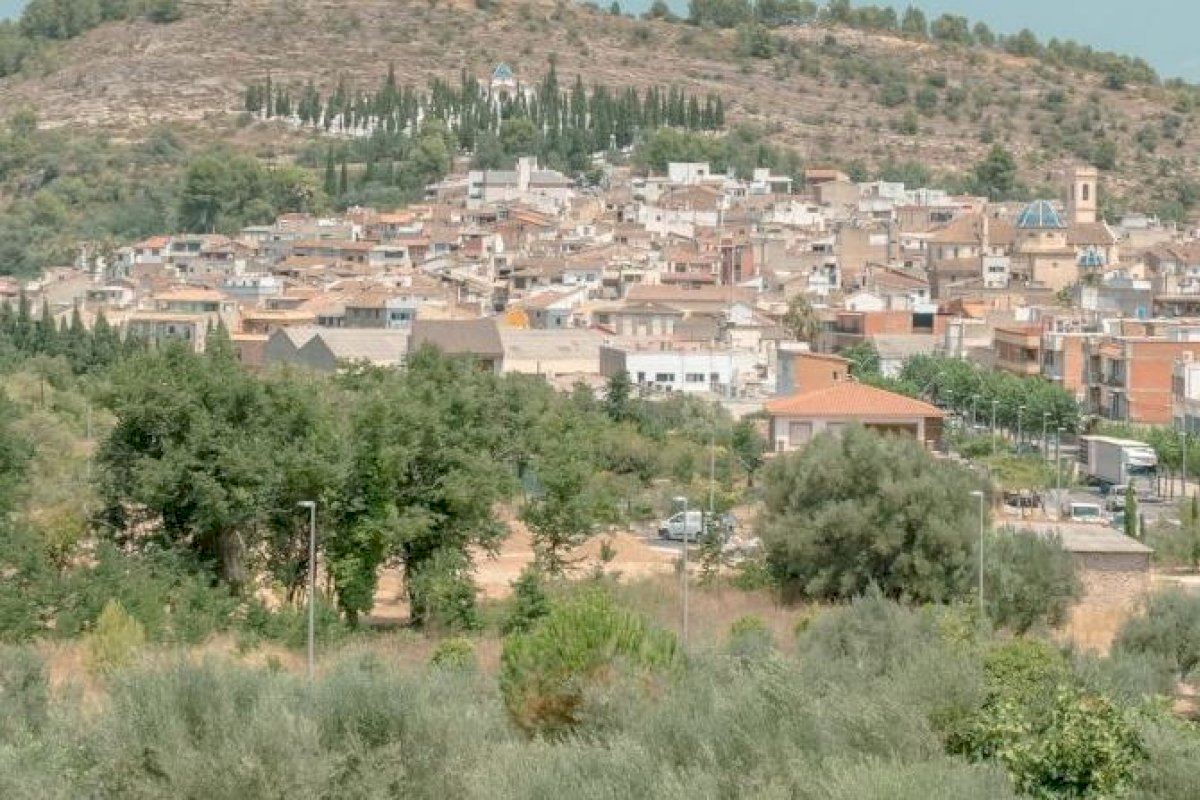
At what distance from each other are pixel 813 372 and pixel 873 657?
38765 mm

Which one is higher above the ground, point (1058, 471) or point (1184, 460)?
point (1184, 460)

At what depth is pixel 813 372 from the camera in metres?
56.9

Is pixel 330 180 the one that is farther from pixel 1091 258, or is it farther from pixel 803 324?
pixel 803 324

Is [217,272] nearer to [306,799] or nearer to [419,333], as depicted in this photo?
[419,333]

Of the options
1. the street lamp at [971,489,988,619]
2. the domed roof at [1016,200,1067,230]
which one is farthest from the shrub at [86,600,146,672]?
the domed roof at [1016,200,1067,230]

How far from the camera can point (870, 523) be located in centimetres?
2780

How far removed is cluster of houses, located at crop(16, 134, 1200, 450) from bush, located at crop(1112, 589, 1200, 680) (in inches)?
857

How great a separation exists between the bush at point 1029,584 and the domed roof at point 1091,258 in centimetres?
5182

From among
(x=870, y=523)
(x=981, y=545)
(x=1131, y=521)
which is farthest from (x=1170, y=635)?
(x=1131, y=521)

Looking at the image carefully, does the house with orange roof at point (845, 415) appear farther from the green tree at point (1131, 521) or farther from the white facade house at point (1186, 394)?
the green tree at point (1131, 521)

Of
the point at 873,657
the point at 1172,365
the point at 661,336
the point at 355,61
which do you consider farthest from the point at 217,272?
the point at 873,657

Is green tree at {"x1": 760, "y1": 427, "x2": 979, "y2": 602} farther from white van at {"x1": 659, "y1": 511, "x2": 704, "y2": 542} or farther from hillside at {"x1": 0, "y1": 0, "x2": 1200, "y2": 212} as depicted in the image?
hillside at {"x1": 0, "y1": 0, "x2": 1200, "y2": 212}

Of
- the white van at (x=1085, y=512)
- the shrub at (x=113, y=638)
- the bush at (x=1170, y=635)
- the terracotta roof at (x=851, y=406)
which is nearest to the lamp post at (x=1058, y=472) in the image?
the white van at (x=1085, y=512)

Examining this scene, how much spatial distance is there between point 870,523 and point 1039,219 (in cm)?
5332
